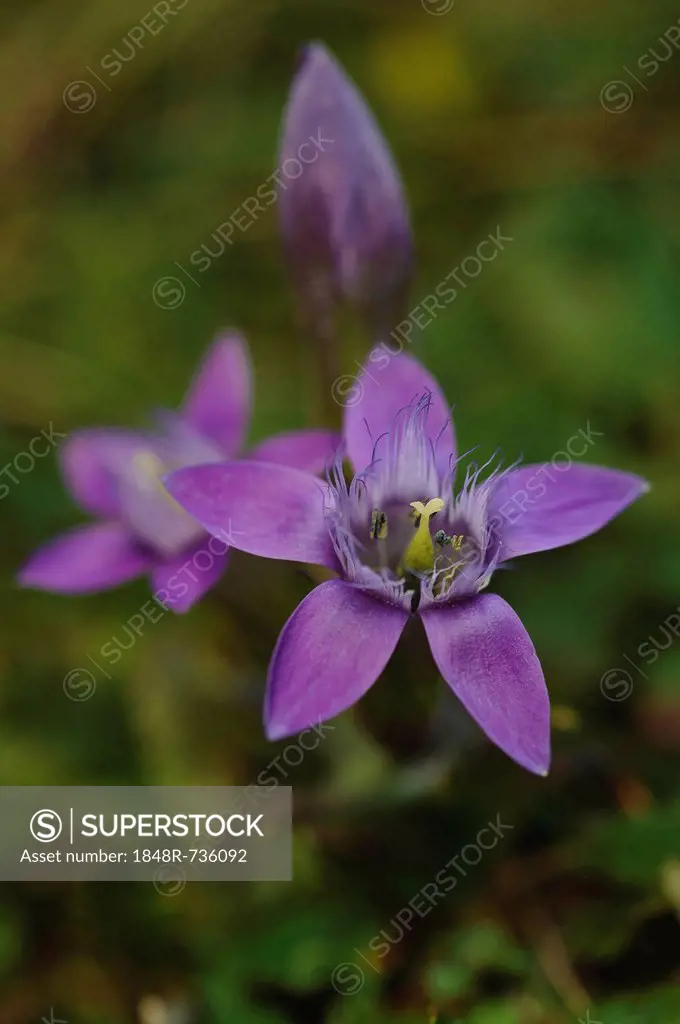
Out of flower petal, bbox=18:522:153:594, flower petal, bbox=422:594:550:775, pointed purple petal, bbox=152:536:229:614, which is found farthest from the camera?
flower petal, bbox=18:522:153:594

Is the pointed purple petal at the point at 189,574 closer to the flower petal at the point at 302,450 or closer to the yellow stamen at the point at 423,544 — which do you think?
the flower petal at the point at 302,450

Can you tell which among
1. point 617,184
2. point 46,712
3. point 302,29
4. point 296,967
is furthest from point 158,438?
point 302,29

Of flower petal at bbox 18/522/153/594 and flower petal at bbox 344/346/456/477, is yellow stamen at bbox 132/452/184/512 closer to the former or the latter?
flower petal at bbox 18/522/153/594

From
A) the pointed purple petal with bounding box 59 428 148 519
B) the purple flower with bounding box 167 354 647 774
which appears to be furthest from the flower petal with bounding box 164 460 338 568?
the pointed purple petal with bounding box 59 428 148 519

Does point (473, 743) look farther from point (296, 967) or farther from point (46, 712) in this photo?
point (46, 712)

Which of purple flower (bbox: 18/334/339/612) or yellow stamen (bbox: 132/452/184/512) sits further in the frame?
yellow stamen (bbox: 132/452/184/512)

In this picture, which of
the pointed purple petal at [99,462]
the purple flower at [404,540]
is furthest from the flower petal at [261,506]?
the pointed purple petal at [99,462]

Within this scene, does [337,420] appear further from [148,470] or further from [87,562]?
[87,562]
